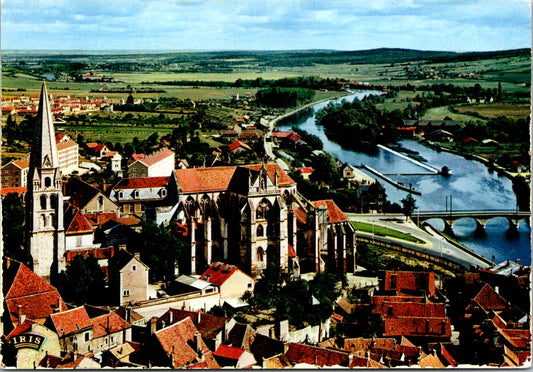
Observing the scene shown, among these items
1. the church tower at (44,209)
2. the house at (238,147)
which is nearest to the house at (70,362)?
the church tower at (44,209)

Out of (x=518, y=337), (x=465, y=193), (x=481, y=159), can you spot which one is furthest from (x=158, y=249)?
(x=481, y=159)

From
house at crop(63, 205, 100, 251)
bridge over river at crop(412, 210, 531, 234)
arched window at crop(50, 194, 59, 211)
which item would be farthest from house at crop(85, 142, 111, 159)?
arched window at crop(50, 194, 59, 211)

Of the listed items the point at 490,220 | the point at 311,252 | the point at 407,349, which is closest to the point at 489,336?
the point at 407,349

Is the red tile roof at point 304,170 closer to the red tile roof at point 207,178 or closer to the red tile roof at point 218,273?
the red tile roof at point 207,178

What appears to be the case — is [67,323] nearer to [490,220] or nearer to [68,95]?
[490,220]

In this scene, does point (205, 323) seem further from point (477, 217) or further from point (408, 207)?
point (477, 217)
